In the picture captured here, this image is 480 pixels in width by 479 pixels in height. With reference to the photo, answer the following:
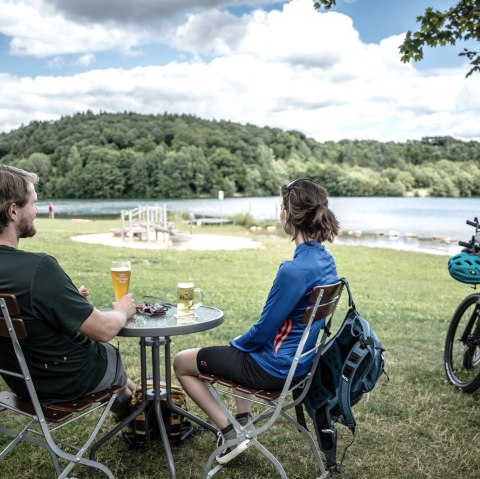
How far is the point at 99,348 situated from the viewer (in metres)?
2.86

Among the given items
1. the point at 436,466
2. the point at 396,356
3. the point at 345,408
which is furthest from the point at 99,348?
the point at 396,356

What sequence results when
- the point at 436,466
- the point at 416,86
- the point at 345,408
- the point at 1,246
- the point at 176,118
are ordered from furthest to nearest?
the point at 416,86 < the point at 176,118 < the point at 436,466 < the point at 345,408 < the point at 1,246

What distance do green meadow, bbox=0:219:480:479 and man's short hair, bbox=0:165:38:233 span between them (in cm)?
38

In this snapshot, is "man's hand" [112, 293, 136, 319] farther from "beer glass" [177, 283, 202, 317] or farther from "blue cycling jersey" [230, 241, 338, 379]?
"blue cycling jersey" [230, 241, 338, 379]

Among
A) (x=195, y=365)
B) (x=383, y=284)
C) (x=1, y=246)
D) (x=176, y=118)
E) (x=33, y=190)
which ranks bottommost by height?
(x=383, y=284)

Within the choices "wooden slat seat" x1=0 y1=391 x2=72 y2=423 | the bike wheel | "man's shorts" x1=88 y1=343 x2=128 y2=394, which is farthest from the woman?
the bike wheel

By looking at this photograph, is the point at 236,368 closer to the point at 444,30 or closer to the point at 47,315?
the point at 47,315

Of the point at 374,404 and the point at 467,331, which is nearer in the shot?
the point at 374,404

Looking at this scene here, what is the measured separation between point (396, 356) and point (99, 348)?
347cm

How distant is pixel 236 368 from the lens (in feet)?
9.36

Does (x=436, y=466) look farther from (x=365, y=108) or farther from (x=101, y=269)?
(x=365, y=108)

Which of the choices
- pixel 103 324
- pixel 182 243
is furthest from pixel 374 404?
pixel 182 243

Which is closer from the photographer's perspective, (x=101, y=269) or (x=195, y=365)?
(x=195, y=365)

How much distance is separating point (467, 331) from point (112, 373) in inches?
118
